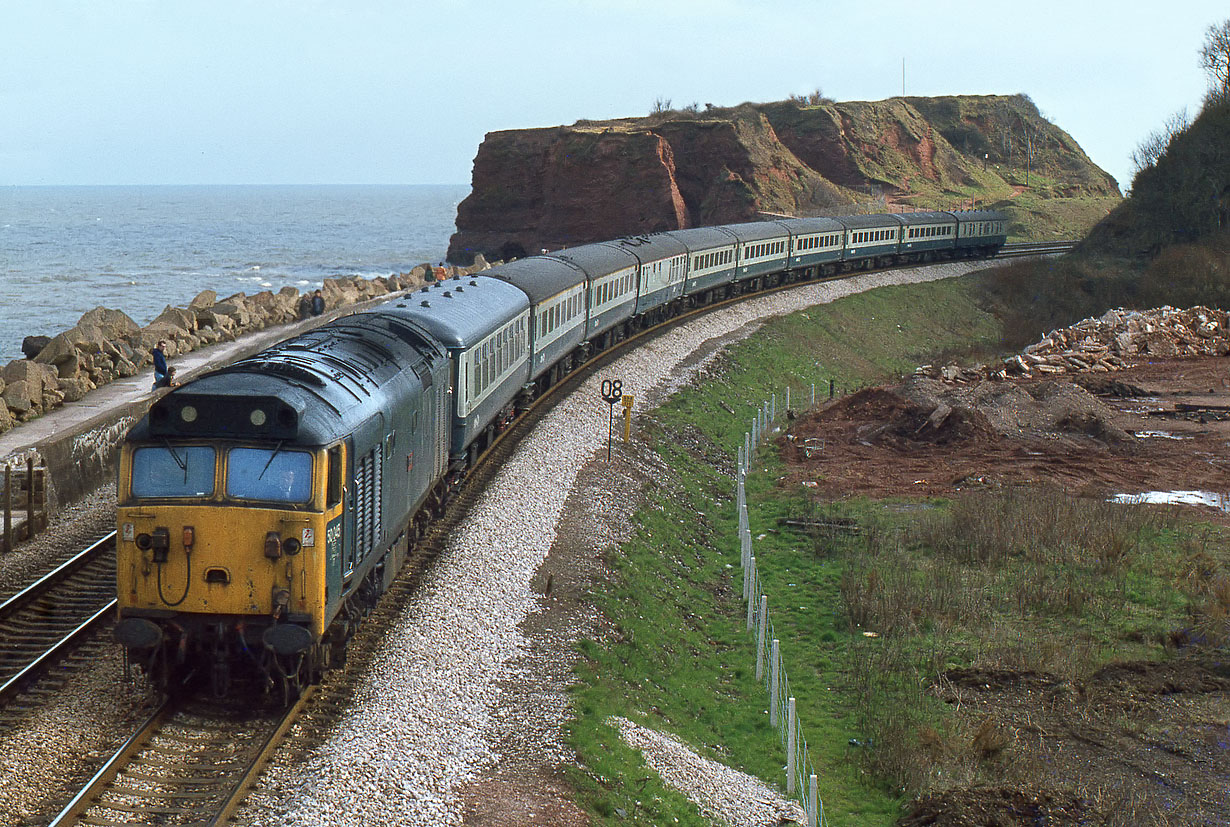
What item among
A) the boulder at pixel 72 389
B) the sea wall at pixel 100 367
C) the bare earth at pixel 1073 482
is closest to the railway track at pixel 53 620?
the sea wall at pixel 100 367

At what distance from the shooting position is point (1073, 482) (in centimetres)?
2820

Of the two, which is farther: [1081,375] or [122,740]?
[1081,375]

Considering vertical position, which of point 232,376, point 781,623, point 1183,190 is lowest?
point 781,623

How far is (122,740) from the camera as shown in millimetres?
11922

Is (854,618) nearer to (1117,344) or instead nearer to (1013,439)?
(1013,439)

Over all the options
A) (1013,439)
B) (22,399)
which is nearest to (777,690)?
(1013,439)

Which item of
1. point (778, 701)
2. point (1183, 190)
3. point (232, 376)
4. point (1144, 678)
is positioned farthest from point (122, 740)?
point (1183, 190)

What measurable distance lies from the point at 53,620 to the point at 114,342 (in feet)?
81.4

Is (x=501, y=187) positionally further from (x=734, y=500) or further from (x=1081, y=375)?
(x=734, y=500)

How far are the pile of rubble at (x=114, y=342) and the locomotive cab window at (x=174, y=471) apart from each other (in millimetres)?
17872

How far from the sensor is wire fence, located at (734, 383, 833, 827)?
44.7ft

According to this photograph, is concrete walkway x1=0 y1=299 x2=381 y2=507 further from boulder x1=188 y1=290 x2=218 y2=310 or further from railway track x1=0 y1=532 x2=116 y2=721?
boulder x1=188 y1=290 x2=218 y2=310

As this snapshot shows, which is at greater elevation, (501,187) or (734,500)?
(501,187)

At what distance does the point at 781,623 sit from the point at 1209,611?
714 centimetres
